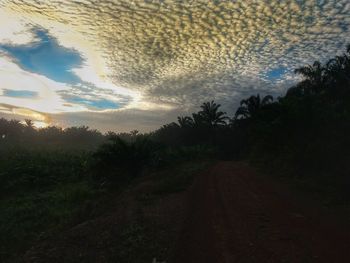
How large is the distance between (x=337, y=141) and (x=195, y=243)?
31.4ft

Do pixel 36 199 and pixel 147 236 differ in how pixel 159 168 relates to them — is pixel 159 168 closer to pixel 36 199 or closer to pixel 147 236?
pixel 36 199

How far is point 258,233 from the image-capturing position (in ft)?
24.1

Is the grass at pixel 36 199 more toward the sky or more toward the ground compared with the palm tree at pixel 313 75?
more toward the ground

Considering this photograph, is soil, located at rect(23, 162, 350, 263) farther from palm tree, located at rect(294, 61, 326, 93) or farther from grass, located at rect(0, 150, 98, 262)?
palm tree, located at rect(294, 61, 326, 93)

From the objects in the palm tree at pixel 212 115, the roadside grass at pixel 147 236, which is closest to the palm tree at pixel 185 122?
the palm tree at pixel 212 115

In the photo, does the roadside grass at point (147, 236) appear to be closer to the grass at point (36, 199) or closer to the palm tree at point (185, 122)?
the grass at point (36, 199)

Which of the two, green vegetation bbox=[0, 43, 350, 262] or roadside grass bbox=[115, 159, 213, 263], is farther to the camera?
green vegetation bbox=[0, 43, 350, 262]

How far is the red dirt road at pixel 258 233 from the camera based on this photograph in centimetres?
605

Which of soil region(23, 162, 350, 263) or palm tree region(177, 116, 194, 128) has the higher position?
palm tree region(177, 116, 194, 128)

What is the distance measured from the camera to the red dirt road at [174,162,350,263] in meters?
6.05

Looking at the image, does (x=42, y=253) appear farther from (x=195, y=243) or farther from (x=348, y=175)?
(x=348, y=175)

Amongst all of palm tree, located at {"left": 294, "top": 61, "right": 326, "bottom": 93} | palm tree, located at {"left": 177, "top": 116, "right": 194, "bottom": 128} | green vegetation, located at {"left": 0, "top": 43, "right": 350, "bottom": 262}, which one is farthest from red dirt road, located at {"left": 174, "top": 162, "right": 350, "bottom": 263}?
palm tree, located at {"left": 177, "top": 116, "right": 194, "bottom": 128}

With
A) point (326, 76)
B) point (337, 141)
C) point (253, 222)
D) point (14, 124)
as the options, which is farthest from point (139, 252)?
point (14, 124)

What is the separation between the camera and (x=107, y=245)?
7336mm
